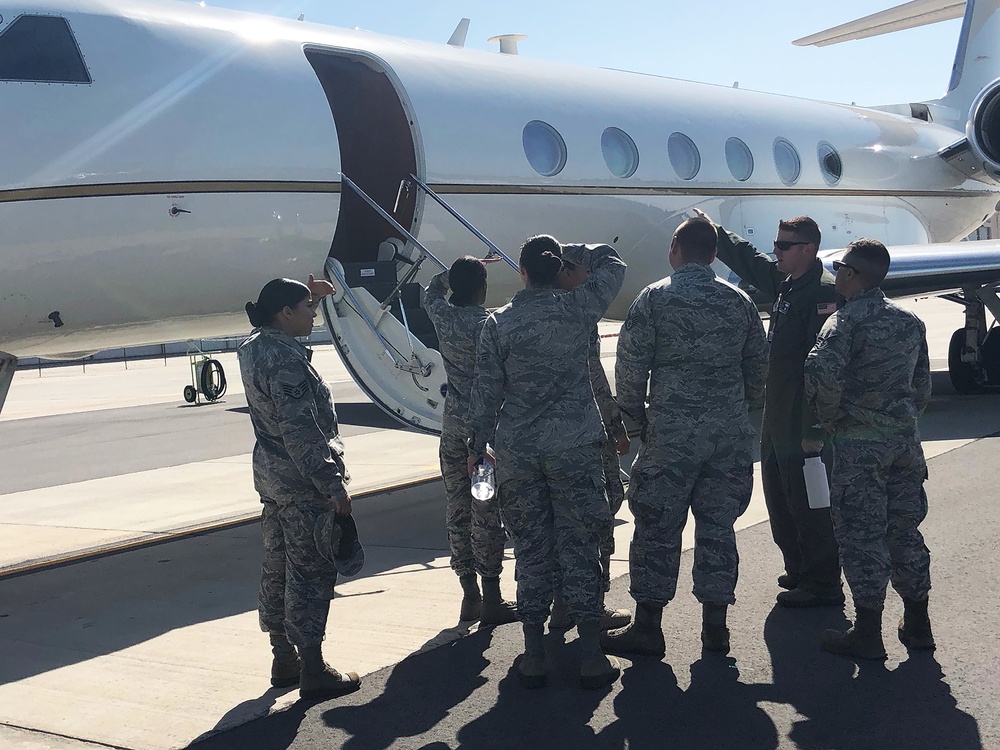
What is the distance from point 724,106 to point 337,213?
19.5 ft

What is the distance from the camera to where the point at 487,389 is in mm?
4938

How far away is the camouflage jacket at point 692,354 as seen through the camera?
16.5 feet

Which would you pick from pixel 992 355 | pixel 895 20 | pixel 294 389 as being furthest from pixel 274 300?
pixel 895 20

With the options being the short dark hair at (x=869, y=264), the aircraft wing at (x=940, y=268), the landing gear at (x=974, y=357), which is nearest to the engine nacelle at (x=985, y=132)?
the landing gear at (x=974, y=357)

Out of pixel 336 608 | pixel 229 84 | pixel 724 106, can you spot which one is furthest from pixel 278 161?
pixel 724 106

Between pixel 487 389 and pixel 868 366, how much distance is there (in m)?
1.72

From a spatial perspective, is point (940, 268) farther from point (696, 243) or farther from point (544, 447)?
point (544, 447)

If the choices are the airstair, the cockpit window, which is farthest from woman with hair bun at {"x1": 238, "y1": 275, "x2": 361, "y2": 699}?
the cockpit window

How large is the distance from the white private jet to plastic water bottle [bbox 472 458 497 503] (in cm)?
299

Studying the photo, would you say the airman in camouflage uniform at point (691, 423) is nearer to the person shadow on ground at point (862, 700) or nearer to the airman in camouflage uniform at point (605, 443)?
the airman in camouflage uniform at point (605, 443)

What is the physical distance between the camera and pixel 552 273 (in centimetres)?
498

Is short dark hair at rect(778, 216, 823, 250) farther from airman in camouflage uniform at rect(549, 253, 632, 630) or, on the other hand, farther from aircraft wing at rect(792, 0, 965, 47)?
aircraft wing at rect(792, 0, 965, 47)

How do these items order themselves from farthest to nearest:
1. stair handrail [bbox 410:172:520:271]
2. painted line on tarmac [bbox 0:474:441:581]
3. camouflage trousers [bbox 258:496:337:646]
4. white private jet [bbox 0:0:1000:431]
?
stair handrail [bbox 410:172:520:271] < painted line on tarmac [bbox 0:474:441:581] < white private jet [bbox 0:0:1000:431] < camouflage trousers [bbox 258:496:337:646]

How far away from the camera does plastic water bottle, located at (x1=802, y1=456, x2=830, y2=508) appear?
211 inches
